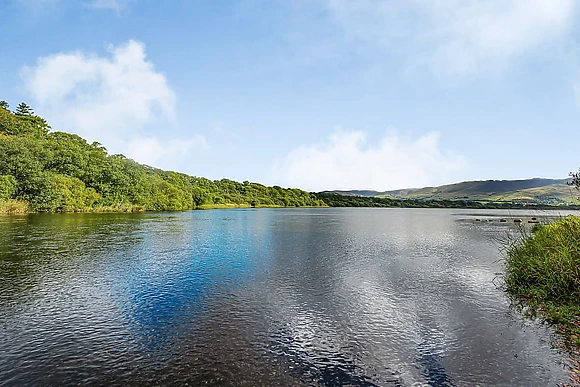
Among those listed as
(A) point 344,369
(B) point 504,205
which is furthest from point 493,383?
(B) point 504,205

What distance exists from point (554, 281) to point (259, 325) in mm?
10098

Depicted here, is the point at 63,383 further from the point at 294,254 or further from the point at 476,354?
the point at 294,254

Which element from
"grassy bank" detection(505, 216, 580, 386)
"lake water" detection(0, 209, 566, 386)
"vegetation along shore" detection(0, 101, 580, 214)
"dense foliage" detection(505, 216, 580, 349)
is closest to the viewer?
"lake water" detection(0, 209, 566, 386)

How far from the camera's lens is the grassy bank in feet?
29.4

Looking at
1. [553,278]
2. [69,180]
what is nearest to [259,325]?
[553,278]

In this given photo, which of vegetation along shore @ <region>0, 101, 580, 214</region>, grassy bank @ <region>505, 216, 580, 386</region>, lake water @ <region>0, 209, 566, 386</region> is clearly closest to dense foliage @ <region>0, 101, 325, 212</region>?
vegetation along shore @ <region>0, 101, 580, 214</region>

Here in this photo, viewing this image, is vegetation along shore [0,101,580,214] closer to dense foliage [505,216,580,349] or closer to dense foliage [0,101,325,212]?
dense foliage [0,101,325,212]

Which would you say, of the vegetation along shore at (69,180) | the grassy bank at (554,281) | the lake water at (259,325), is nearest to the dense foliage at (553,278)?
the grassy bank at (554,281)

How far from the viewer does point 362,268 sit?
17766 millimetres

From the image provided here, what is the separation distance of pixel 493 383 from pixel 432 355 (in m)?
1.37

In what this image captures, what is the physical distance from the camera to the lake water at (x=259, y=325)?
661 centimetres

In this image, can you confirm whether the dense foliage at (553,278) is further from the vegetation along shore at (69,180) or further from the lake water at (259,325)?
the vegetation along shore at (69,180)

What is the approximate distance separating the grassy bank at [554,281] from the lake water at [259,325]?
0.65 metres

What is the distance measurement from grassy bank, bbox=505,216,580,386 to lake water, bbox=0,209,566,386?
65 cm
